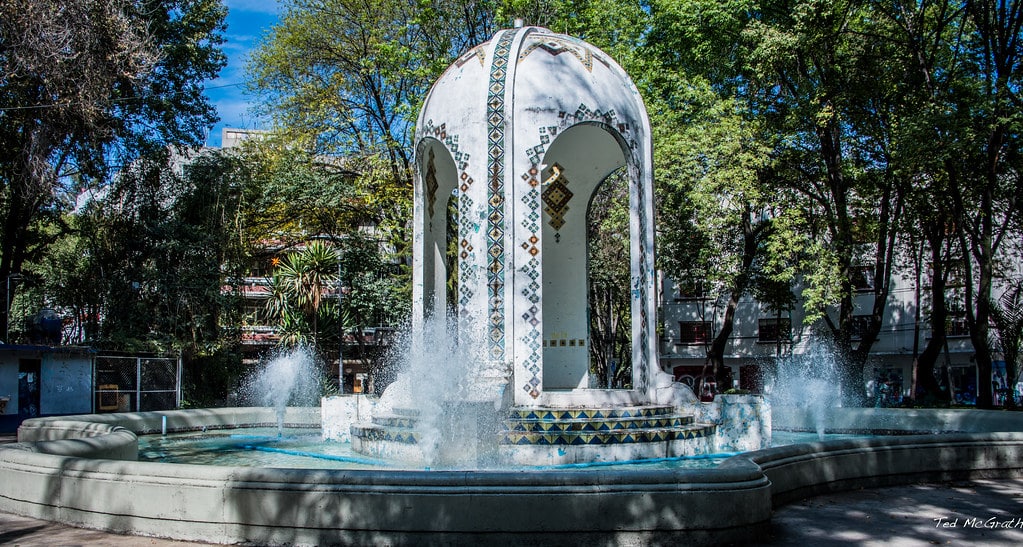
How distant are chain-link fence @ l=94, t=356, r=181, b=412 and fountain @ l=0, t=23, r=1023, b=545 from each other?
23.6 ft

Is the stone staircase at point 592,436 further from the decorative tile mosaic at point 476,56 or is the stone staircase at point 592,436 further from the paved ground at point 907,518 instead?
the decorative tile mosaic at point 476,56

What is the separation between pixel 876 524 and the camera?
298 inches

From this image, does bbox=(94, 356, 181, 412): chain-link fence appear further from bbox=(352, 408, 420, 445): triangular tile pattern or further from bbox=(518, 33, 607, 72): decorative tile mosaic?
bbox=(518, 33, 607, 72): decorative tile mosaic

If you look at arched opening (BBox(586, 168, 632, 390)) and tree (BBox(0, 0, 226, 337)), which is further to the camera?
arched opening (BBox(586, 168, 632, 390))

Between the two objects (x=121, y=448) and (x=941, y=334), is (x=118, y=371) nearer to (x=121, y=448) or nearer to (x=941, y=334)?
(x=121, y=448)

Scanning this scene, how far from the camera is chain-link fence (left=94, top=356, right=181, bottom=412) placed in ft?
74.7

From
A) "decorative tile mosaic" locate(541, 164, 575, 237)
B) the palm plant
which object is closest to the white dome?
"decorative tile mosaic" locate(541, 164, 575, 237)

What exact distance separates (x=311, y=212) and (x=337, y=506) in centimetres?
2819

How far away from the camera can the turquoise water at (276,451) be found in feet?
36.4

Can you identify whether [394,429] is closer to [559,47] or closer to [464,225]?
[464,225]

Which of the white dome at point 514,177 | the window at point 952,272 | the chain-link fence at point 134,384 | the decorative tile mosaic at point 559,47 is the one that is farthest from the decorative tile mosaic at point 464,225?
the window at point 952,272

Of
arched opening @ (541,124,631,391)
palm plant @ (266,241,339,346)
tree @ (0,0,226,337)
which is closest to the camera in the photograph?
arched opening @ (541,124,631,391)

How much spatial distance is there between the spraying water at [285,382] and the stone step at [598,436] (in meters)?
7.66

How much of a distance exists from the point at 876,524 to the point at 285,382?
1441 centimetres
